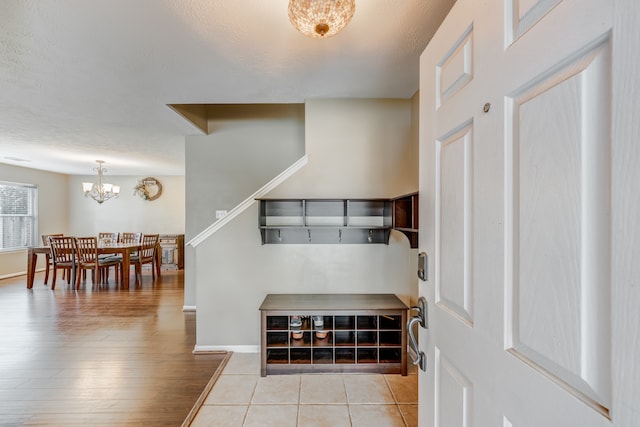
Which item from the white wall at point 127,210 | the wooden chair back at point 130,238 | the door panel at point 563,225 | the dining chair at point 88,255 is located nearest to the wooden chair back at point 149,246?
the wooden chair back at point 130,238

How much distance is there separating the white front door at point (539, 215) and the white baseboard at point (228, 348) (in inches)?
84.5

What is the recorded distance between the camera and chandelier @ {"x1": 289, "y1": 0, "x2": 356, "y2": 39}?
4.07 ft

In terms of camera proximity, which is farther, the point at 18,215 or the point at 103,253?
the point at 18,215

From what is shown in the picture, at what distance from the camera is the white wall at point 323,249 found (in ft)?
9.02

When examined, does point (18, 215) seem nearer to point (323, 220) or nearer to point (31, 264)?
point (31, 264)

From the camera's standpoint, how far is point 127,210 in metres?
7.45

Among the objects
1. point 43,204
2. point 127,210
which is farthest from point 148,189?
point 43,204

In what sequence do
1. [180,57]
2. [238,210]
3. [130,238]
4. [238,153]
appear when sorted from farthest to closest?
[130,238], [238,153], [238,210], [180,57]

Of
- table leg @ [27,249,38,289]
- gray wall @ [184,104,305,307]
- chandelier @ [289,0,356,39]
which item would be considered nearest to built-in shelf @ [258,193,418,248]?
gray wall @ [184,104,305,307]

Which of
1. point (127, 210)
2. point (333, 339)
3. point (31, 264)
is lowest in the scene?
point (333, 339)

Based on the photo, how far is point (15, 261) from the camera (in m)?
6.12

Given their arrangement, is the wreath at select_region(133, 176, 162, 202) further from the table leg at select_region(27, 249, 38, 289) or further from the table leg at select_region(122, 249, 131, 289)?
the table leg at select_region(27, 249, 38, 289)

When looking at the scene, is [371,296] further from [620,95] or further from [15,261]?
[15,261]

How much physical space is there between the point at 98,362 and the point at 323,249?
7.24 ft
